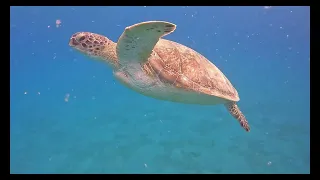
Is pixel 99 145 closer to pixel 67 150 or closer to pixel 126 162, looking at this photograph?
pixel 67 150

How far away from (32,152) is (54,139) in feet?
2.47

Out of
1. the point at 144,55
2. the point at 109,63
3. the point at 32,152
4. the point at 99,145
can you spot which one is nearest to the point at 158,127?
the point at 99,145

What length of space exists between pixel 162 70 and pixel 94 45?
3.43 feet

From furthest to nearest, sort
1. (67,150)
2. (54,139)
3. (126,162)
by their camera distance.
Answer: (54,139) < (67,150) < (126,162)

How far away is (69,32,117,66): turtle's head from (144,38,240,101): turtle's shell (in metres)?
0.59

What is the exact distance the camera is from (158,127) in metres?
7.92

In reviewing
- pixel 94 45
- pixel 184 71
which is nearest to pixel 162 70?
pixel 184 71

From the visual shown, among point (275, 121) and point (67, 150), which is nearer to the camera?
point (67, 150)

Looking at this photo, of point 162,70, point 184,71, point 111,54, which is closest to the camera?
point 162,70

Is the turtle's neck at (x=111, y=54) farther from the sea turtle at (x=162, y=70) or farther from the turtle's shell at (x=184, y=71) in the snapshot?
the turtle's shell at (x=184, y=71)

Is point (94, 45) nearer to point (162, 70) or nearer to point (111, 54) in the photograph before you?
point (111, 54)

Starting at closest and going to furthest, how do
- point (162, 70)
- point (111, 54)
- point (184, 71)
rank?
point (162, 70), point (184, 71), point (111, 54)

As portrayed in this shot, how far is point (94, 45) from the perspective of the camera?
371 centimetres

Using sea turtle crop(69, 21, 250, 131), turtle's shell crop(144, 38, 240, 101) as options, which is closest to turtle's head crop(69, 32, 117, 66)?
sea turtle crop(69, 21, 250, 131)
